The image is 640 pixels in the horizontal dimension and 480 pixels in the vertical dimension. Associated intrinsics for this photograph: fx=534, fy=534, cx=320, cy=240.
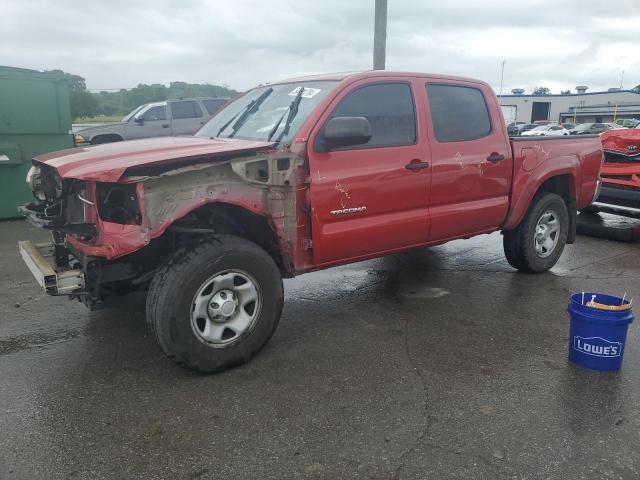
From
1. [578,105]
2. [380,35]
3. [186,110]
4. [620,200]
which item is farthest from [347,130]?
[578,105]

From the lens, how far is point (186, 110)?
50.3 feet

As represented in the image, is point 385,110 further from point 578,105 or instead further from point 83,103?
point 578,105

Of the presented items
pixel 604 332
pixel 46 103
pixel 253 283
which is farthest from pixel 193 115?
pixel 604 332

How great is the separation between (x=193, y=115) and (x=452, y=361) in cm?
1336

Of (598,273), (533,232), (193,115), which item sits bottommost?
(598,273)

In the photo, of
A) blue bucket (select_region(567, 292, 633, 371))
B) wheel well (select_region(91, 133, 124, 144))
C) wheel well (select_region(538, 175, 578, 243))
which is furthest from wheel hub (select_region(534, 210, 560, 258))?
wheel well (select_region(91, 133, 124, 144))

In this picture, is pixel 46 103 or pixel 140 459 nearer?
pixel 140 459

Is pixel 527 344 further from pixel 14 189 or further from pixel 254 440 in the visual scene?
pixel 14 189

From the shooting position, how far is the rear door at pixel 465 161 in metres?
4.44

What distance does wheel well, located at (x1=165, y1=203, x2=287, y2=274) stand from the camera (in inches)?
138

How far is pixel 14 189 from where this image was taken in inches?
329

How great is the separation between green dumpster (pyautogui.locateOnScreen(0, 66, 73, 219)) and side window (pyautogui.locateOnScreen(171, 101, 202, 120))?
6637mm

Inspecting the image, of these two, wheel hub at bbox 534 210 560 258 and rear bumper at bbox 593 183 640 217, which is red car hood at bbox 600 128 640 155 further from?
wheel hub at bbox 534 210 560 258

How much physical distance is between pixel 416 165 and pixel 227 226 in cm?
156
